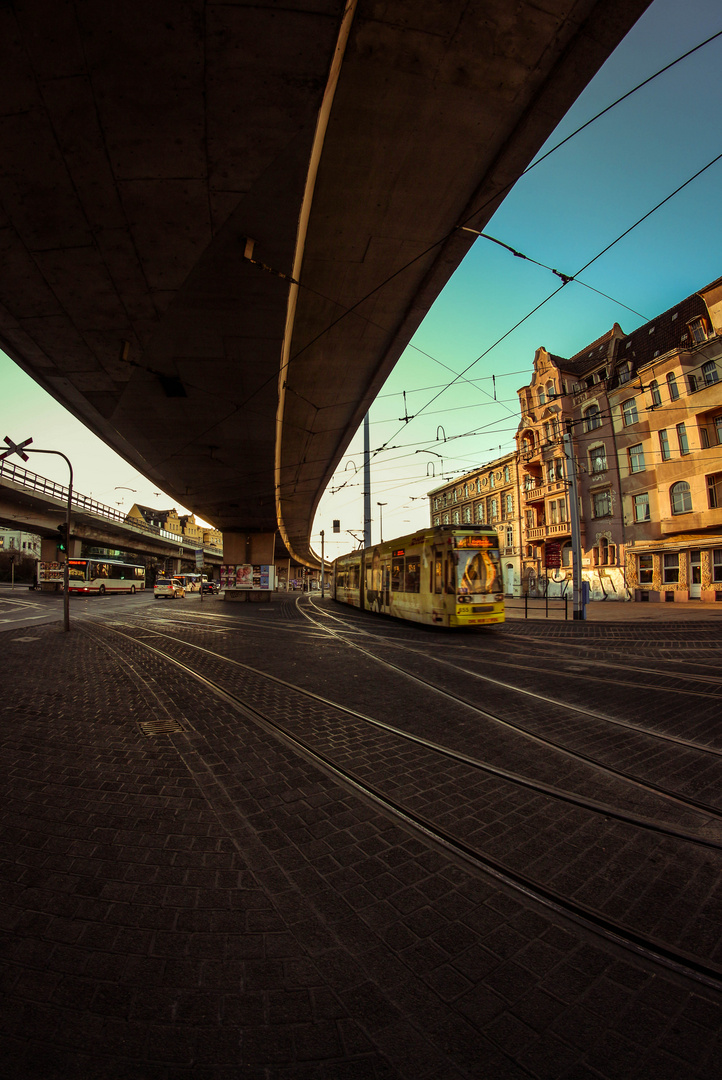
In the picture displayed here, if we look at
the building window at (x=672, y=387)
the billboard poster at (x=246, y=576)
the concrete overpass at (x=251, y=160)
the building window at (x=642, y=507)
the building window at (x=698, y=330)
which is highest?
the building window at (x=698, y=330)

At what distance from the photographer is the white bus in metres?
34.9

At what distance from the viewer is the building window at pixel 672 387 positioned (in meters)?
22.2

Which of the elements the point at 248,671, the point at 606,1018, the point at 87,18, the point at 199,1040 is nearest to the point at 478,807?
the point at 606,1018

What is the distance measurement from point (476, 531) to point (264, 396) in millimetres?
6597

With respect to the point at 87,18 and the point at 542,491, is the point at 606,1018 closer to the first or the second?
the point at 87,18

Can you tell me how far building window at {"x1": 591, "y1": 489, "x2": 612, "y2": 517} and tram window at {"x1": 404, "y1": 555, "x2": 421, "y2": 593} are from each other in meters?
18.7

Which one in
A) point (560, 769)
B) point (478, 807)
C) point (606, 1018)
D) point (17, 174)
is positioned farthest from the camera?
point (17, 174)

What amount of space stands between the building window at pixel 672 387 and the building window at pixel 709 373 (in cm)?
118

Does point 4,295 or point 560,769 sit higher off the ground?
point 4,295

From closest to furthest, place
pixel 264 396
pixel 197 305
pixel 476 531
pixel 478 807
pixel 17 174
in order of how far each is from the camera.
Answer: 1. pixel 478 807
2. pixel 17 174
3. pixel 197 305
4. pixel 264 396
5. pixel 476 531

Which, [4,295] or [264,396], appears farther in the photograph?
[264,396]

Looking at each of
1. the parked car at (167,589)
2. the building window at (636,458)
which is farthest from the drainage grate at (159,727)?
the parked car at (167,589)

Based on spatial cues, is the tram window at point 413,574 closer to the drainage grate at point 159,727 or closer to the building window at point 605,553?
the drainage grate at point 159,727

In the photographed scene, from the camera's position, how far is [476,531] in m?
11.8
